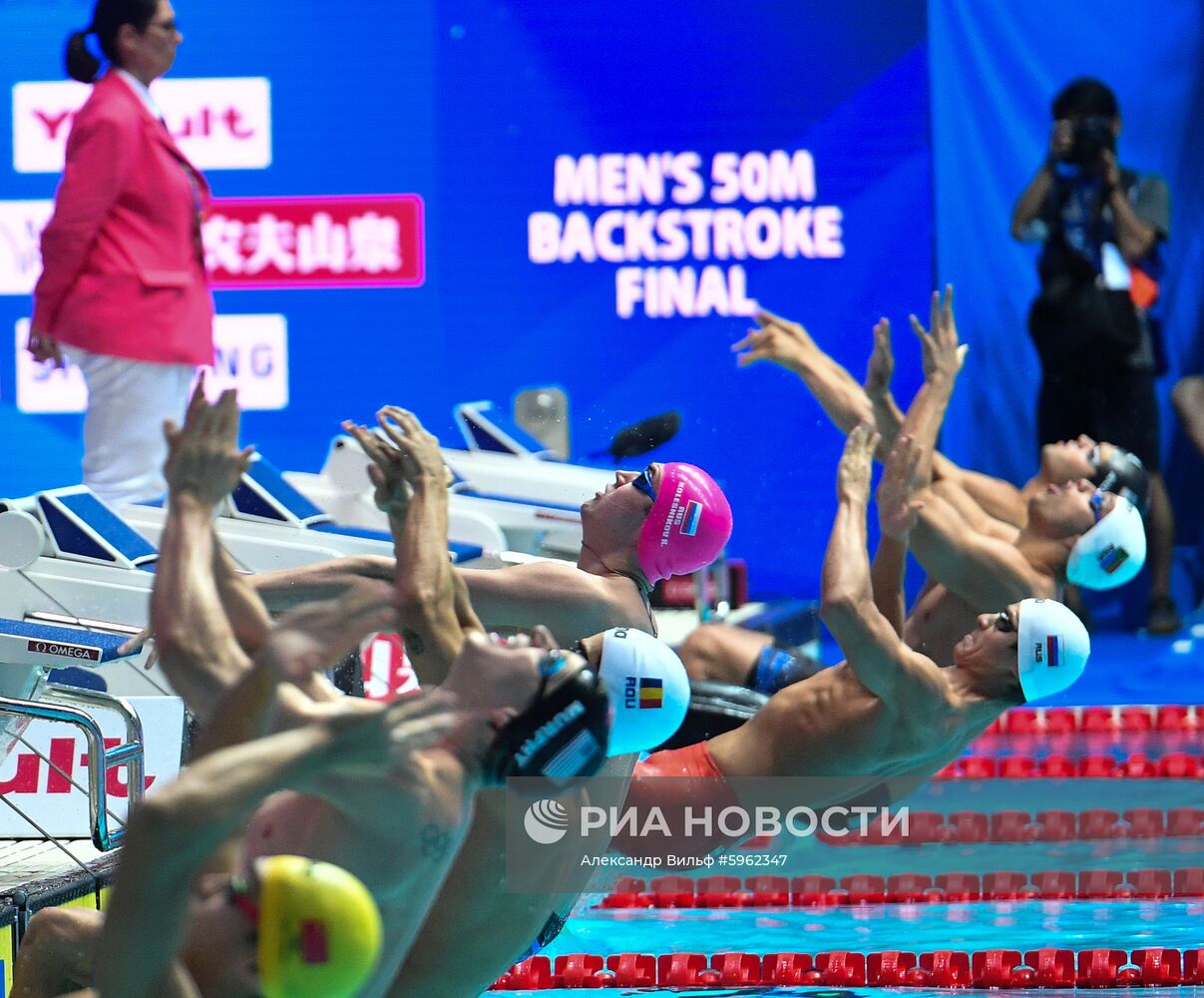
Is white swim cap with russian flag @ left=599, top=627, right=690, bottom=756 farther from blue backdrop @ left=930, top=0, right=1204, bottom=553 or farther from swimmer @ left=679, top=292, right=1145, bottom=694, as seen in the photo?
blue backdrop @ left=930, top=0, right=1204, bottom=553

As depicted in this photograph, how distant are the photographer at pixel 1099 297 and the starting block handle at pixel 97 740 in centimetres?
638

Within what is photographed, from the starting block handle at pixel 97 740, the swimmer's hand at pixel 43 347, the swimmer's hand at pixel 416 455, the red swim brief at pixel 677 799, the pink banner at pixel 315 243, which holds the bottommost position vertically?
the red swim brief at pixel 677 799

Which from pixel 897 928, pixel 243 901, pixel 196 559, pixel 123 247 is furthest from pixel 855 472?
pixel 123 247

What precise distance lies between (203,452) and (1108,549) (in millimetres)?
3436

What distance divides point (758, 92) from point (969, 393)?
1868 millimetres

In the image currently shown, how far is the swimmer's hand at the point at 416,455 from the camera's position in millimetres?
3336

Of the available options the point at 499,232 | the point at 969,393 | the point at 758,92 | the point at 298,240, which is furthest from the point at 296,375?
the point at 969,393

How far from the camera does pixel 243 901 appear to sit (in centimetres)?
223

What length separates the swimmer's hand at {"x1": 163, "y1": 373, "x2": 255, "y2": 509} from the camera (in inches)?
104

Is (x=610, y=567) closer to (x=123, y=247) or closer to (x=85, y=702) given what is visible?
(x=85, y=702)

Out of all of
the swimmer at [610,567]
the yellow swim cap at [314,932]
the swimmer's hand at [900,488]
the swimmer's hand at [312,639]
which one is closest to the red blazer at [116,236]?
the swimmer at [610,567]

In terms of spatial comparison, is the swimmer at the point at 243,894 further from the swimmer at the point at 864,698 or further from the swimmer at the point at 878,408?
the swimmer at the point at 878,408

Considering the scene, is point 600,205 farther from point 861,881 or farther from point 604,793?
point 604,793

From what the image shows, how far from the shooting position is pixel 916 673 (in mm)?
4297
